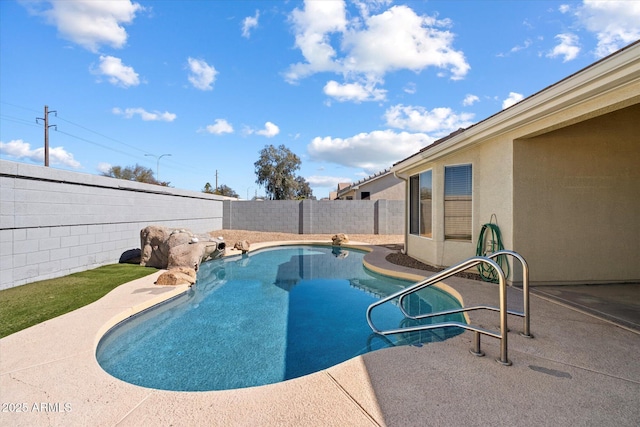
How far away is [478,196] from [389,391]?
593cm

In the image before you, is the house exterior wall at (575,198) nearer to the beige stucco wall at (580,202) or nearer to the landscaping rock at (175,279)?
the beige stucco wall at (580,202)

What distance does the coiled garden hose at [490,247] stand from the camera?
615cm

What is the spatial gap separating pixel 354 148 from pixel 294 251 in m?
27.2

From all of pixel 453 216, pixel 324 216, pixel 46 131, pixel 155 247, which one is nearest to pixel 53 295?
pixel 155 247

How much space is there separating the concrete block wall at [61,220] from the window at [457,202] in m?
9.75

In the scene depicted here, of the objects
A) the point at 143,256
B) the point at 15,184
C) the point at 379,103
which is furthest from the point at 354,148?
the point at 15,184

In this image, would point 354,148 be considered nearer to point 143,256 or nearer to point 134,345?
point 143,256

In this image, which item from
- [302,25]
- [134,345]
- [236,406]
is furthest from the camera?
[302,25]

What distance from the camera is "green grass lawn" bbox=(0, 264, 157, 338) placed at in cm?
431

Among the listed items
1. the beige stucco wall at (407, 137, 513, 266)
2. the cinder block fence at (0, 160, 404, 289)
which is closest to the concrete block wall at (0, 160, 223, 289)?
the cinder block fence at (0, 160, 404, 289)

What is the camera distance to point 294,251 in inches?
532

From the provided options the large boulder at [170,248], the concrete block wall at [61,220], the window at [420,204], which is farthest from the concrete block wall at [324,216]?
the large boulder at [170,248]

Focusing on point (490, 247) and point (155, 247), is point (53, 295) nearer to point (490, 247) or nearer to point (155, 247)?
point (155, 247)

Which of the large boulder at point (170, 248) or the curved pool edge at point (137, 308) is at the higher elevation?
the large boulder at point (170, 248)
